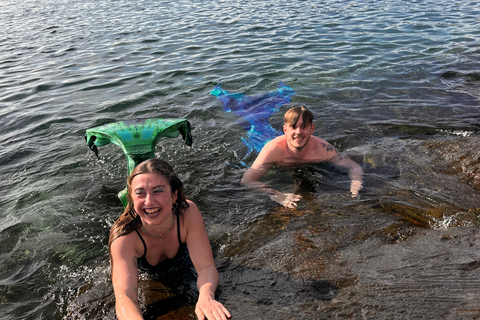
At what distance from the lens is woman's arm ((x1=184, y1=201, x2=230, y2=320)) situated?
2.80m

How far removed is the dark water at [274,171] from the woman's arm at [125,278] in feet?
1.06

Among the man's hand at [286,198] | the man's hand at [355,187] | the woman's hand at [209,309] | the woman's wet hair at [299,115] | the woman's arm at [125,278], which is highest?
the woman's wet hair at [299,115]

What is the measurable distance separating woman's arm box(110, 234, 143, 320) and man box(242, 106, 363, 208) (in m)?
2.03

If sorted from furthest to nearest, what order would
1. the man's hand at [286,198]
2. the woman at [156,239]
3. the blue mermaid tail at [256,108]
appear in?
the blue mermaid tail at [256,108], the man's hand at [286,198], the woman at [156,239]

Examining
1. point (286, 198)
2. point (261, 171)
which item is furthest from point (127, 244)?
point (261, 171)

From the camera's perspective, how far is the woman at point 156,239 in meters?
2.91

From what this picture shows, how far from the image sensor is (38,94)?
27.8ft

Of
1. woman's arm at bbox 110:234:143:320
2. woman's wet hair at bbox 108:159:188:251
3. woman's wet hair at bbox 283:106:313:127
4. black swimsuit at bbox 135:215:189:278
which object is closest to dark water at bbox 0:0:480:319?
black swimsuit at bbox 135:215:189:278

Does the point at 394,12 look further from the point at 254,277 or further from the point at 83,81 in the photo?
the point at 254,277

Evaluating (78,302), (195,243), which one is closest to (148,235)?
(195,243)

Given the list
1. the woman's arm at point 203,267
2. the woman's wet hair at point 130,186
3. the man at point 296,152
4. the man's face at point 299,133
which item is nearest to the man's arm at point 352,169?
the man at point 296,152

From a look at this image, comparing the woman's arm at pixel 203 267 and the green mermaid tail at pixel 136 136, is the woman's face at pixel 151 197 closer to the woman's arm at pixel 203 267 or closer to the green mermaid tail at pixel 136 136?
the woman's arm at pixel 203 267

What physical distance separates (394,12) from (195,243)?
1348 centimetres

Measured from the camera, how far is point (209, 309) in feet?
9.21
